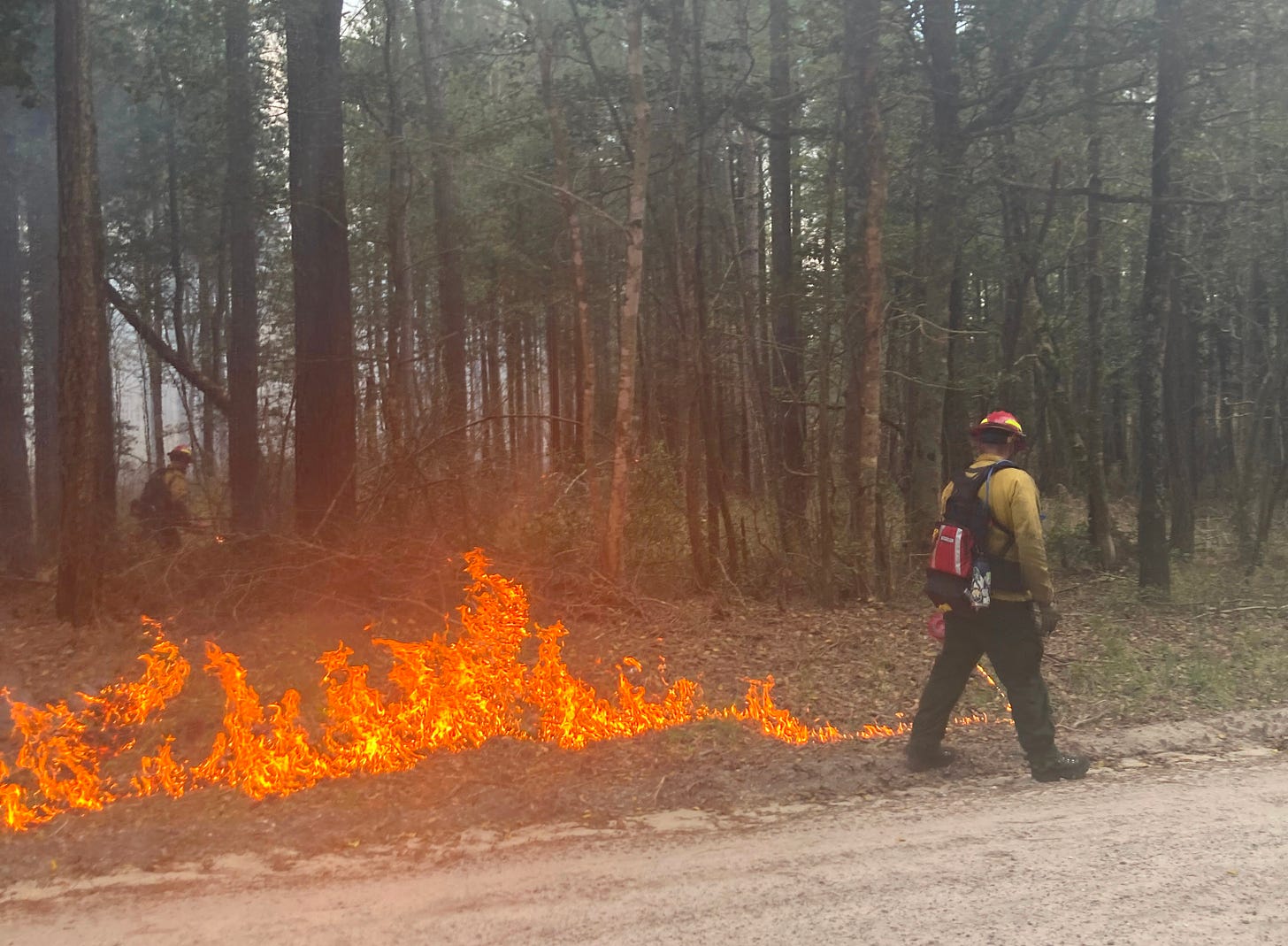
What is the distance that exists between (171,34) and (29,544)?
8.28 metres

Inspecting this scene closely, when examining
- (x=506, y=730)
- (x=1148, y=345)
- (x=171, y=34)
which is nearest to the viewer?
(x=506, y=730)

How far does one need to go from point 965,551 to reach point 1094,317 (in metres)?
14.9

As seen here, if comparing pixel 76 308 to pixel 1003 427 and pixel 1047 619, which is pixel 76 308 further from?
pixel 1047 619

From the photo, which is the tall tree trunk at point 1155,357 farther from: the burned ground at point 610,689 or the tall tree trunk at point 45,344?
the tall tree trunk at point 45,344

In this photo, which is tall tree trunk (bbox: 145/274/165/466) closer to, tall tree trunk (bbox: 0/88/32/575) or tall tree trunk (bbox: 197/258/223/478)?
tall tree trunk (bbox: 197/258/223/478)

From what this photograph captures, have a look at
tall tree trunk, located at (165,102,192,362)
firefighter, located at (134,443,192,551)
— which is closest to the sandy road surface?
firefighter, located at (134,443,192,551)

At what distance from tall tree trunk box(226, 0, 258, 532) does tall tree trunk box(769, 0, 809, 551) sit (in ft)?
22.9

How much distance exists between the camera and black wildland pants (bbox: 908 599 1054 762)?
19.2ft

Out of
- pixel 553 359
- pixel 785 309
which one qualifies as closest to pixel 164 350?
pixel 785 309

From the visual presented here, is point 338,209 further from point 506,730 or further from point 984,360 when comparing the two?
point 984,360

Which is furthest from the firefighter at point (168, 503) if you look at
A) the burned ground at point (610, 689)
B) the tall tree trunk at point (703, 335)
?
the tall tree trunk at point (703, 335)

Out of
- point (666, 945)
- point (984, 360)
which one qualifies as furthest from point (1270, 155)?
point (666, 945)

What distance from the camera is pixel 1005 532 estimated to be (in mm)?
5902

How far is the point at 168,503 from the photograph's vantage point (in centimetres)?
1222
